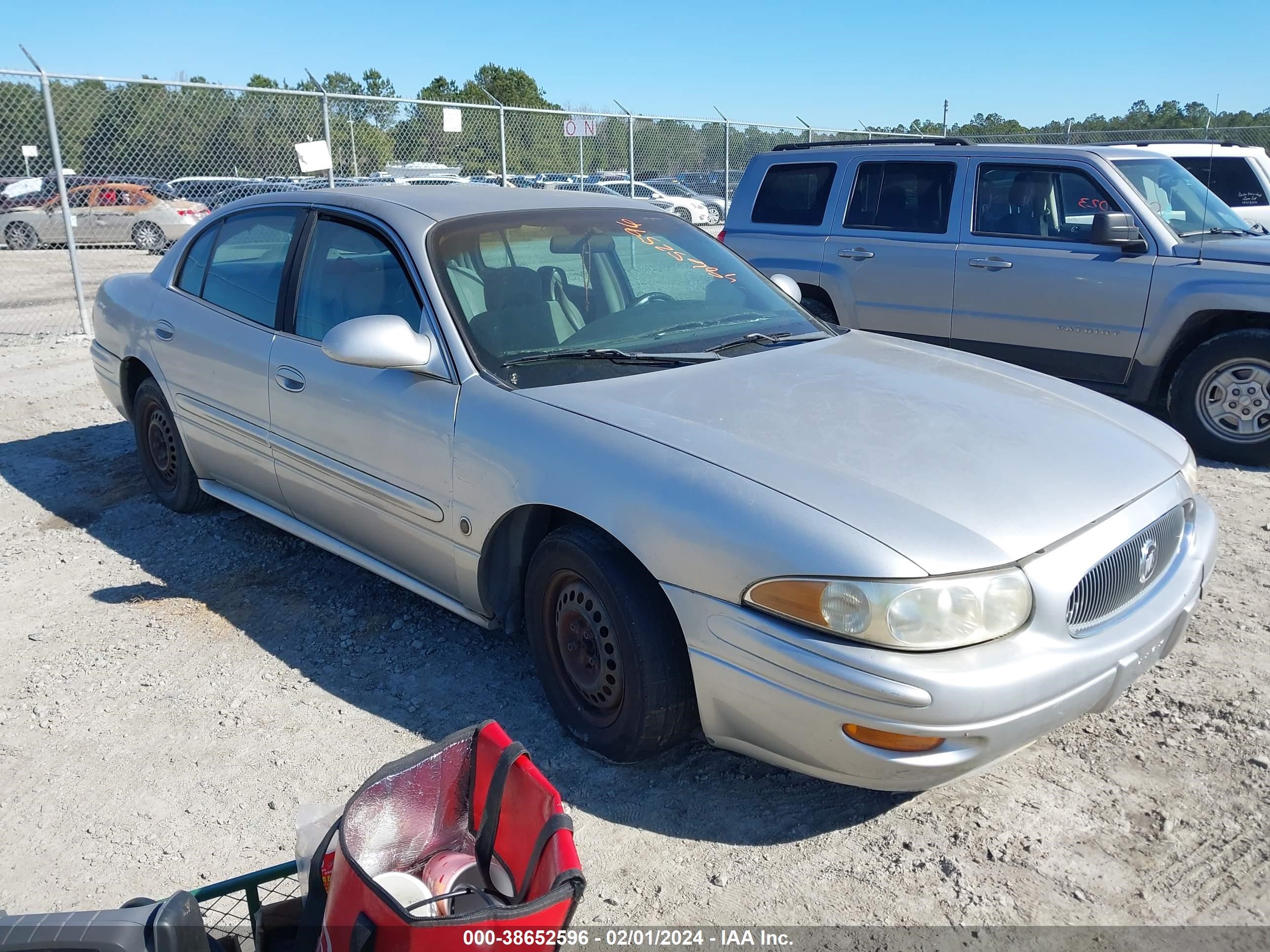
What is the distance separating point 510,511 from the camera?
3.10 m

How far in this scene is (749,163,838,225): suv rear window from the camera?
741cm

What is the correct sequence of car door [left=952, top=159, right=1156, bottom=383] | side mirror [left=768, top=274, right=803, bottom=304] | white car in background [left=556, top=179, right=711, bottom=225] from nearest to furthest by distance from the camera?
side mirror [left=768, top=274, right=803, bottom=304] → car door [left=952, top=159, right=1156, bottom=383] → white car in background [left=556, top=179, right=711, bottom=225]

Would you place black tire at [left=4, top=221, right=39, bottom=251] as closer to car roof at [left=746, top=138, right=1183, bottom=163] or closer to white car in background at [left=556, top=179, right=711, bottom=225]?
white car in background at [left=556, top=179, right=711, bottom=225]

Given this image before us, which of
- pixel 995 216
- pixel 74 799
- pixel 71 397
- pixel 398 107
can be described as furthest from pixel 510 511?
pixel 398 107

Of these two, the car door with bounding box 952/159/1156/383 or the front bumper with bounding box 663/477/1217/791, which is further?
the car door with bounding box 952/159/1156/383

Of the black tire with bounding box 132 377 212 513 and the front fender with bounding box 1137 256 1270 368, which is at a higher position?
the front fender with bounding box 1137 256 1270 368

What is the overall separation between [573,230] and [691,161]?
14.9 m

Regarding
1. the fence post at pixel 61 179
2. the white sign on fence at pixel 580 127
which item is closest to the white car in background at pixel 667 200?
the white sign on fence at pixel 580 127

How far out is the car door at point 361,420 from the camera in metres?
3.38

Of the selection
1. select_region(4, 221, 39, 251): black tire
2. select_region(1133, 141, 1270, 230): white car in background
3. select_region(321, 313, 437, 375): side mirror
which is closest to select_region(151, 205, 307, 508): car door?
select_region(321, 313, 437, 375): side mirror

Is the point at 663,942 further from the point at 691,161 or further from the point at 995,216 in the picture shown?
the point at 691,161

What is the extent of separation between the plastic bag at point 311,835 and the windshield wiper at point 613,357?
1.57 m

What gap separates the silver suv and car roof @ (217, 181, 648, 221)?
3163 millimetres

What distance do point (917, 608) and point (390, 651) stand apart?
6.97 ft
